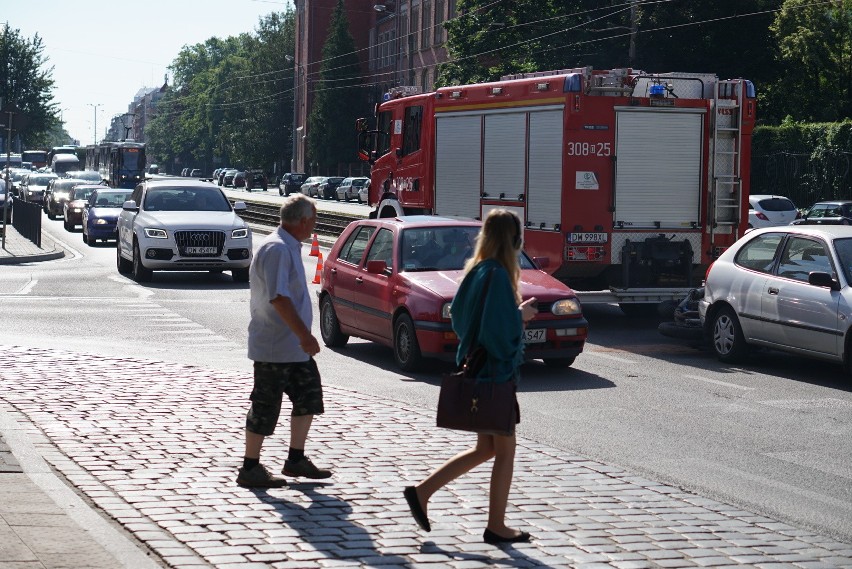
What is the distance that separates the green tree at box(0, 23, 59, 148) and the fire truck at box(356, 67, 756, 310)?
7922cm

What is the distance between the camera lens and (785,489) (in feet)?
25.7

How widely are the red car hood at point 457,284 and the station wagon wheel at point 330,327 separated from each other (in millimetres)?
1632

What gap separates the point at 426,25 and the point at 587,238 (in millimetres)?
72586

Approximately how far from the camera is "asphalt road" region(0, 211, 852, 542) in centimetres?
816

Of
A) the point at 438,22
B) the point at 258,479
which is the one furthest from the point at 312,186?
the point at 258,479

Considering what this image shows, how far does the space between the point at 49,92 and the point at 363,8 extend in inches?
1164

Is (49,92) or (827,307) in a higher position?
(49,92)

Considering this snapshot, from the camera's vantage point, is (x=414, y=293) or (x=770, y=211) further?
(x=770, y=211)

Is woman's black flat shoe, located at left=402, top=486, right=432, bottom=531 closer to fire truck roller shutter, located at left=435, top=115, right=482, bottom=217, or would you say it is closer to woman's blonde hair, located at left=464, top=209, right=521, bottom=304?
woman's blonde hair, located at left=464, top=209, right=521, bottom=304

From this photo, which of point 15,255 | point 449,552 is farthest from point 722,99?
point 15,255

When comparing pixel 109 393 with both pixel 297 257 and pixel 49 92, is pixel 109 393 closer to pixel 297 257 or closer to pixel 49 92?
pixel 297 257

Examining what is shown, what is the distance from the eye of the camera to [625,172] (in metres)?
17.5

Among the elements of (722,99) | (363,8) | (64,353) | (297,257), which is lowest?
(64,353)

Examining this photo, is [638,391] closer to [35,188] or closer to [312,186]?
[35,188]
